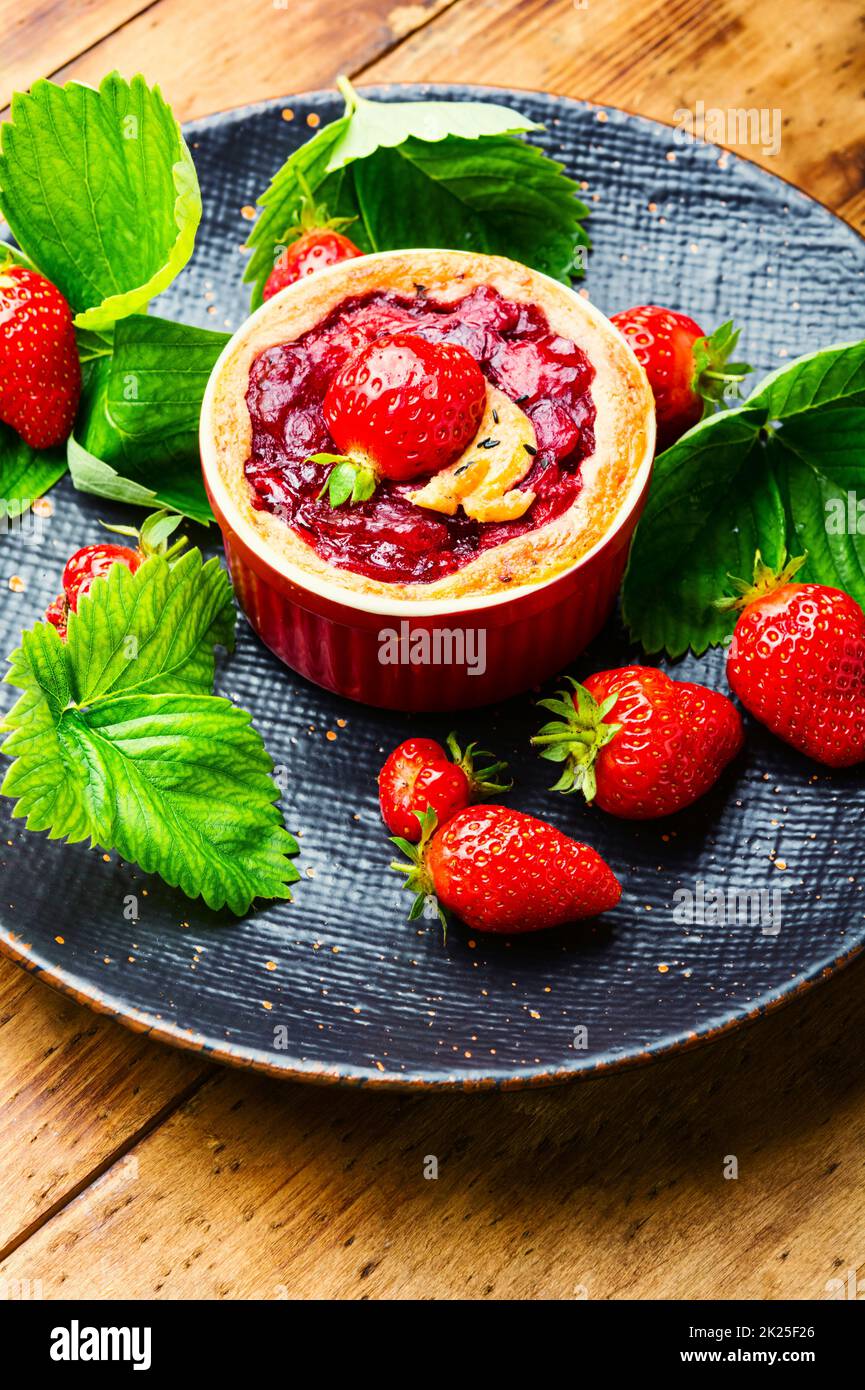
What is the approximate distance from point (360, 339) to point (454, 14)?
1152mm

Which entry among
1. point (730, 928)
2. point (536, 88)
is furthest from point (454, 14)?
point (730, 928)

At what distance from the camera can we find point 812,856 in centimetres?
231

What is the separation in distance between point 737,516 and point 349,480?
64cm

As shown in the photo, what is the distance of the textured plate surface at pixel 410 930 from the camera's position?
6.97 feet

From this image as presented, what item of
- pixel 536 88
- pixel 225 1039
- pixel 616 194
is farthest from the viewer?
pixel 536 88

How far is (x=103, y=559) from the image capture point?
238 centimetres

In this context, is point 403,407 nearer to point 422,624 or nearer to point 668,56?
point 422,624

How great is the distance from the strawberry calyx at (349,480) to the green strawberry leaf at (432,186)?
585 mm

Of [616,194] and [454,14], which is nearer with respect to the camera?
[616,194]

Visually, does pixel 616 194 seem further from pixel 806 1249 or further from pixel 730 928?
pixel 806 1249

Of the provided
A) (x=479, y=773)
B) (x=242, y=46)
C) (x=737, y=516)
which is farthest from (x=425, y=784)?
(x=242, y=46)

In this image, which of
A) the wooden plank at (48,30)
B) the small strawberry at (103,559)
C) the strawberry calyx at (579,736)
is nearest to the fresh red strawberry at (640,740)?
the strawberry calyx at (579,736)

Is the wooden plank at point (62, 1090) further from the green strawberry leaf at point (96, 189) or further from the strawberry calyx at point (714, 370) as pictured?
the strawberry calyx at point (714, 370)

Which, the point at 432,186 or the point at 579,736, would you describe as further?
the point at 432,186
